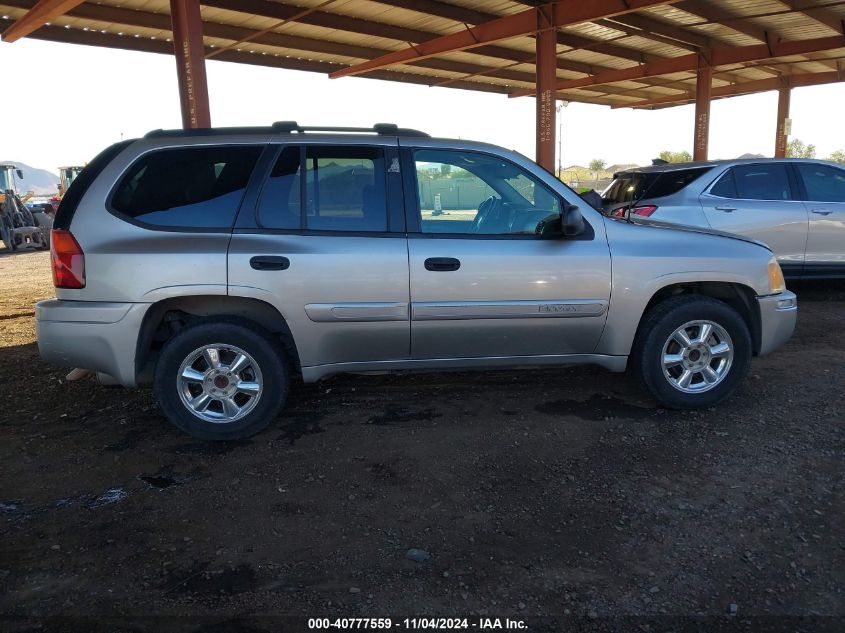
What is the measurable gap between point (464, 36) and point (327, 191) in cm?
1169

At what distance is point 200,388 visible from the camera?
394cm

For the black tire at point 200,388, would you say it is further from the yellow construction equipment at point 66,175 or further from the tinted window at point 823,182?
the yellow construction equipment at point 66,175

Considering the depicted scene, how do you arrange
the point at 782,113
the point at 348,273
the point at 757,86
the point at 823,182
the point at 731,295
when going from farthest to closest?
the point at 757,86 → the point at 782,113 → the point at 823,182 → the point at 731,295 → the point at 348,273

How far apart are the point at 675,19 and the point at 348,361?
47.1ft

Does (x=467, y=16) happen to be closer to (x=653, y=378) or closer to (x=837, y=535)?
(x=653, y=378)

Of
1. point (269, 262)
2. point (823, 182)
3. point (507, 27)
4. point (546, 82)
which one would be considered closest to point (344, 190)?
point (269, 262)

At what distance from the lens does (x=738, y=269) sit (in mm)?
4266

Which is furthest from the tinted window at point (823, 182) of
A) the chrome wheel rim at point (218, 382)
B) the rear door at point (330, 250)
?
the chrome wheel rim at point (218, 382)

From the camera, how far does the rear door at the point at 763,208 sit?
7449 mm

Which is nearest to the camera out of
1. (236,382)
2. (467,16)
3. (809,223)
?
(236,382)

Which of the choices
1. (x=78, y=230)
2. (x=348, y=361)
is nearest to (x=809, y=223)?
(x=348, y=361)

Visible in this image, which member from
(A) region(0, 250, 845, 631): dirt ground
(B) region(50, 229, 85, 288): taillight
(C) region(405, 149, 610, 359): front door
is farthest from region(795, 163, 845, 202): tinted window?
(B) region(50, 229, 85, 288): taillight

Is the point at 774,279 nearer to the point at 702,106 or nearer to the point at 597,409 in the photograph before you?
the point at 597,409

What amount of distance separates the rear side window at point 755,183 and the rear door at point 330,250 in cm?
522
